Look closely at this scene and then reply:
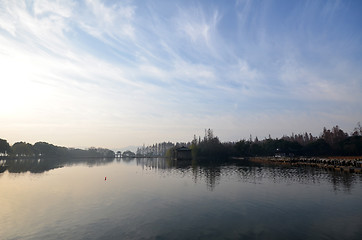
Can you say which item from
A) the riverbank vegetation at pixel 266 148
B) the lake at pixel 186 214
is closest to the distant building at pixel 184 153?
the riverbank vegetation at pixel 266 148

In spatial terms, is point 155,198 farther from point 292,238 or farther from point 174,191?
point 292,238

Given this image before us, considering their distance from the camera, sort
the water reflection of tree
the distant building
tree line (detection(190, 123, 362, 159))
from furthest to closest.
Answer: the distant building, tree line (detection(190, 123, 362, 159)), the water reflection of tree

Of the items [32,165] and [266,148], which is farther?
[266,148]

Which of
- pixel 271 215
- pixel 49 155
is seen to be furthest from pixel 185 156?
pixel 271 215

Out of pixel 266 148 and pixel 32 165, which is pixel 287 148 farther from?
pixel 32 165

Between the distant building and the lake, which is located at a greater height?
the distant building

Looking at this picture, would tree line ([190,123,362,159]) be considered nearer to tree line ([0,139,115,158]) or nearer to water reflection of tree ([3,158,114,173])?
water reflection of tree ([3,158,114,173])

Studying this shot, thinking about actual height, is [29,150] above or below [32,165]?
above

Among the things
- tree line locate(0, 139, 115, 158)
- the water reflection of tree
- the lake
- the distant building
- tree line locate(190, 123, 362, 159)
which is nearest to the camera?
the lake

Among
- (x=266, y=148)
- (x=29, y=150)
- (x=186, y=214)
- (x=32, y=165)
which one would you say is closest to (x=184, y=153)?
(x=266, y=148)

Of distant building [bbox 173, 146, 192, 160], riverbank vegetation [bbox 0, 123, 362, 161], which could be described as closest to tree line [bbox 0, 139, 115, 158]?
riverbank vegetation [bbox 0, 123, 362, 161]

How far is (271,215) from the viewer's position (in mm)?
23000

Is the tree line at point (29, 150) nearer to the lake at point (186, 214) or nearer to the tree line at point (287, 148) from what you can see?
the tree line at point (287, 148)

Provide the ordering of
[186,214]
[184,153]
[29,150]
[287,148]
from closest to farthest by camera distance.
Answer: [186,214], [287,148], [29,150], [184,153]
